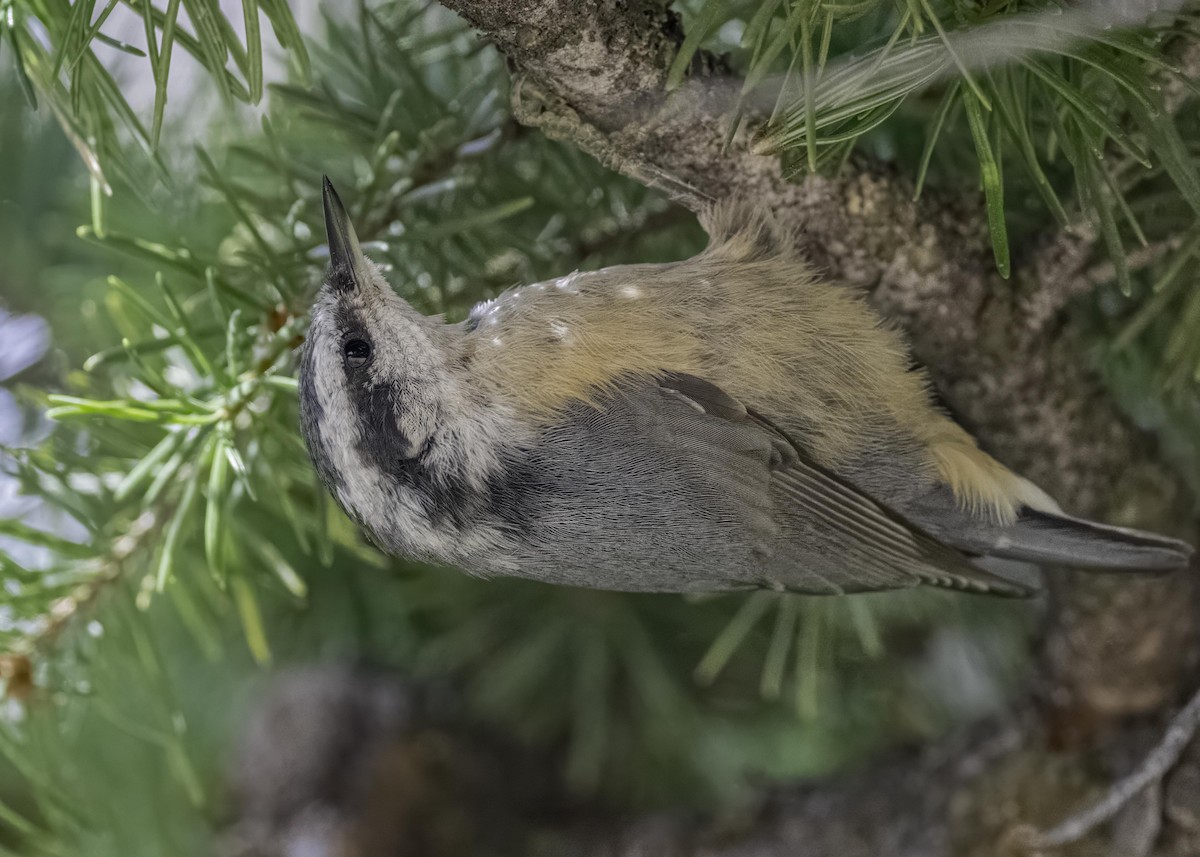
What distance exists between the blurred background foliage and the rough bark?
1.7 inches

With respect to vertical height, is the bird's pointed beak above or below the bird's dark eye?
above

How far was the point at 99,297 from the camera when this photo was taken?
1.17 meters

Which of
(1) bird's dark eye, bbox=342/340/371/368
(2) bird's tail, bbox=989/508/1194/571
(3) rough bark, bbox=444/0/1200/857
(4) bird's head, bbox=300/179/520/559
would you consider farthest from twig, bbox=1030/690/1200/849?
(1) bird's dark eye, bbox=342/340/371/368

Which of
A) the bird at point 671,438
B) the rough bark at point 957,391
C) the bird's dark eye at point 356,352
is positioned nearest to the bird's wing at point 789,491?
the bird at point 671,438

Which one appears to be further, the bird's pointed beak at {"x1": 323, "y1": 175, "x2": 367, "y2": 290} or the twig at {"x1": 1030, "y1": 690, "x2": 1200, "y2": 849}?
the twig at {"x1": 1030, "y1": 690, "x2": 1200, "y2": 849}

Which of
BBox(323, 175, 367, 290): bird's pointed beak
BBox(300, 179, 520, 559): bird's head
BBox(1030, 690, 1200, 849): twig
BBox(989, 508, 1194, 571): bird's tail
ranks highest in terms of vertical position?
BBox(323, 175, 367, 290): bird's pointed beak

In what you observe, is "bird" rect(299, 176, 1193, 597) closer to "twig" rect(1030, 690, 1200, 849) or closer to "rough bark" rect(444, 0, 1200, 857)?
"rough bark" rect(444, 0, 1200, 857)

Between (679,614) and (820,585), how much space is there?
16.0 inches

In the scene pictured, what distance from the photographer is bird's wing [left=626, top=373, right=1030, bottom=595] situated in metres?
0.88

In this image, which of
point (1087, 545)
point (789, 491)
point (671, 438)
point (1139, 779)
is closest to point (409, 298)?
point (671, 438)

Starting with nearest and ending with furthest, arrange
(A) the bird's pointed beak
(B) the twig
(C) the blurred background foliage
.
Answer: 1. (C) the blurred background foliage
2. (A) the bird's pointed beak
3. (B) the twig

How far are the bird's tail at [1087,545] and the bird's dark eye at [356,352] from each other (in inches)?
22.9

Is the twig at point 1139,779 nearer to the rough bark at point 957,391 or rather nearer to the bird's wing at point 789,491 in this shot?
the rough bark at point 957,391

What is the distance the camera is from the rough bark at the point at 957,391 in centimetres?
74
